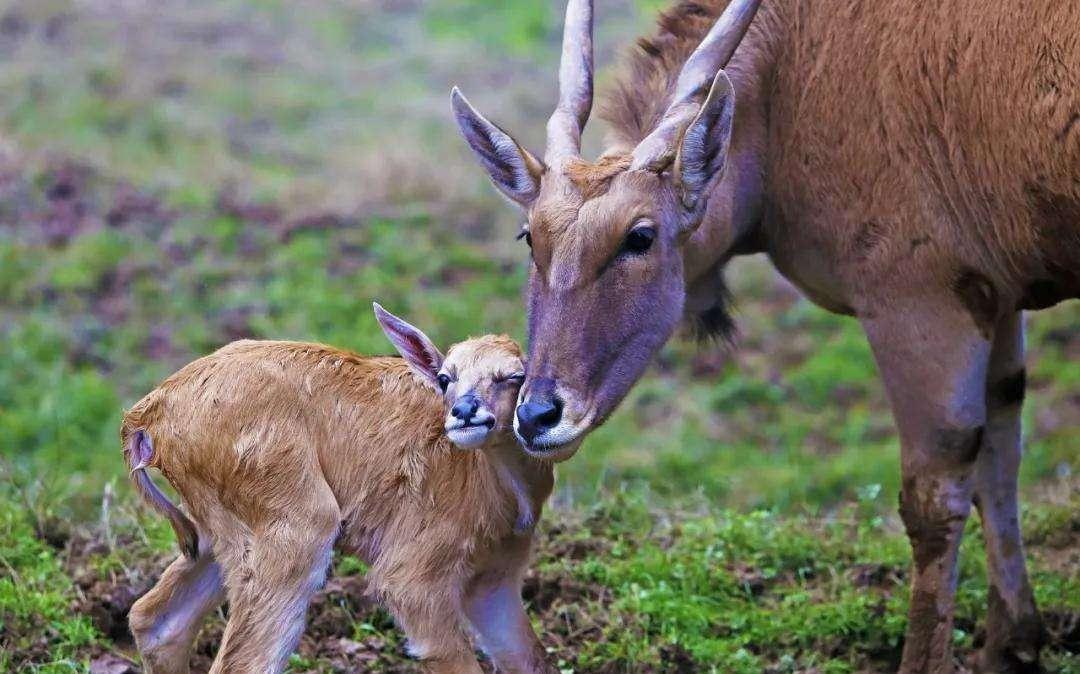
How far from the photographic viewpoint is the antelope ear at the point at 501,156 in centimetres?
695

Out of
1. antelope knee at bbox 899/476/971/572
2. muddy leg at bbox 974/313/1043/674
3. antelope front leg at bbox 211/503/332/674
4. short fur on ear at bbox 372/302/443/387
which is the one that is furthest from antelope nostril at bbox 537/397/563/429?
muddy leg at bbox 974/313/1043/674

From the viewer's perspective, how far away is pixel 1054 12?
6883mm

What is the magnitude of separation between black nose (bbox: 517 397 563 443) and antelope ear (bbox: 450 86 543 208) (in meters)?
1.05

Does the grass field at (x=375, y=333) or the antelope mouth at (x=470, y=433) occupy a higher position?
the antelope mouth at (x=470, y=433)

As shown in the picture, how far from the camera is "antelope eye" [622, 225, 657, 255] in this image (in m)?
6.73

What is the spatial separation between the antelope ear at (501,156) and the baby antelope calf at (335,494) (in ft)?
2.06

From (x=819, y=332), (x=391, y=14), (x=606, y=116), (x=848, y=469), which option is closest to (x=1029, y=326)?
(x=819, y=332)

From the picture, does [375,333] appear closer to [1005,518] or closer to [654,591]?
[654,591]

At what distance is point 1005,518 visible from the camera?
7.98 metres

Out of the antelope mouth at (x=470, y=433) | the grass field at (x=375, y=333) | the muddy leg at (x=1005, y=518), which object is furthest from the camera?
the grass field at (x=375, y=333)

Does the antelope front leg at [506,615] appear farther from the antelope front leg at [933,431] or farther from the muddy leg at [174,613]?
the antelope front leg at [933,431]

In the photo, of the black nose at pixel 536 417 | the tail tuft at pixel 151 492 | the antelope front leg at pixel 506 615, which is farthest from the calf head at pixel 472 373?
the tail tuft at pixel 151 492

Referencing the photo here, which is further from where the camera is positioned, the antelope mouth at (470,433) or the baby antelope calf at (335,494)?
the baby antelope calf at (335,494)

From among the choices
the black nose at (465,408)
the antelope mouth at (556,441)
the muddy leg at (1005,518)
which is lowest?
the muddy leg at (1005,518)
